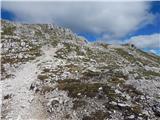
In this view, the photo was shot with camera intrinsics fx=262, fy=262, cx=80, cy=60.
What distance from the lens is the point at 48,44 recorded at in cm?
8225

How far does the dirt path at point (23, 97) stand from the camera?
32.6 meters

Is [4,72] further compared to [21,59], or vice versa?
[21,59]

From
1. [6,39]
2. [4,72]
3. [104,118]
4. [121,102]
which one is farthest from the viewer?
[6,39]

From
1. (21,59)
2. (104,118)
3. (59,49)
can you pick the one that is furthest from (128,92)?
(59,49)

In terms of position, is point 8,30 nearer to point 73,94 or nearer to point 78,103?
point 73,94

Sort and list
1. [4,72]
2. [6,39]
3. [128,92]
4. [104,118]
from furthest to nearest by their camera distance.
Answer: [6,39], [4,72], [128,92], [104,118]

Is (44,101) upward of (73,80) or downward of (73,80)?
downward

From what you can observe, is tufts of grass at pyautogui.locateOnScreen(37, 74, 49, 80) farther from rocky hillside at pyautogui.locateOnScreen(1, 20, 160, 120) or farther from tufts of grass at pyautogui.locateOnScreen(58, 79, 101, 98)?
tufts of grass at pyautogui.locateOnScreen(58, 79, 101, 98)

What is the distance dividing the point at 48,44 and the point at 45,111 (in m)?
50.3

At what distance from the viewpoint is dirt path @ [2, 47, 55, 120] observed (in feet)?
Result: 107

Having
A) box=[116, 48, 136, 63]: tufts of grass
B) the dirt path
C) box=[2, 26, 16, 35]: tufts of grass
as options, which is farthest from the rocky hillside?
box=[116, 48, 136, 63]: tufts of grass

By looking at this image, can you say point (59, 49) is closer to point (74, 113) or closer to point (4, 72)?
point (4, 72)

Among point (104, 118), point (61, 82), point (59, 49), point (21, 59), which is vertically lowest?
point (104, 118)

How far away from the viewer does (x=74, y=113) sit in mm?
32062
